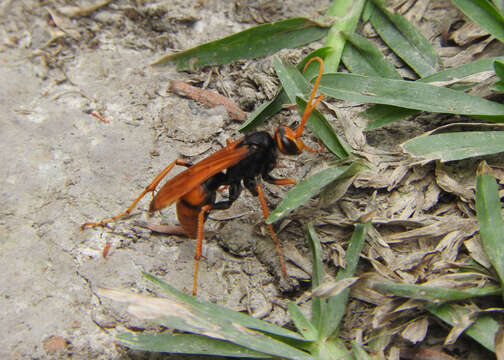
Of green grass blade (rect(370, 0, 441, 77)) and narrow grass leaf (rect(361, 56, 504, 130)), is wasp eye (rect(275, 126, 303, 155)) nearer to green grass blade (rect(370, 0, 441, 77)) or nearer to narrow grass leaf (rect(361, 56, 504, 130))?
narrow grass leaf (rect(361, 56, 504, 130))

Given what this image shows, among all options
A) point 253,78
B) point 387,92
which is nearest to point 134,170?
point 253,78

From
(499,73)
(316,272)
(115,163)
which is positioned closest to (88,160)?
(115,163)

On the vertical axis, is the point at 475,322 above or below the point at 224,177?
above

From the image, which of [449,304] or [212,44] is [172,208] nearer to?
[212,44]

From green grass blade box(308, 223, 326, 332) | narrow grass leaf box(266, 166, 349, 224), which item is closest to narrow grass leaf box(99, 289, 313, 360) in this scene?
green grass blade box(308, 223, 326, 332)

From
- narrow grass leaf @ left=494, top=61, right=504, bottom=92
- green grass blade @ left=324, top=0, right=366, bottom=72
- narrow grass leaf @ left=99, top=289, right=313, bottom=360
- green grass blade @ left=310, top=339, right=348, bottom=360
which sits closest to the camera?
narrow grass leaf @ left=99, top=289, right=313, bottom=360

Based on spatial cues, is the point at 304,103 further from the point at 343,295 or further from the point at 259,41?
the point at 343,295
